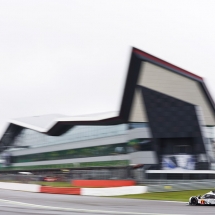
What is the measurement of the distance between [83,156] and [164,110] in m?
17.7

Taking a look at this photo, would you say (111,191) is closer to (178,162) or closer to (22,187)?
(22,187)

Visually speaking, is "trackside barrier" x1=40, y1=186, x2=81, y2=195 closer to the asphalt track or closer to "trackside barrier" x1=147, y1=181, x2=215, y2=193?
"trackside barrier" x1=147, y1=181, x2=215, y2=193

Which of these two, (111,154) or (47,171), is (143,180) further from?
(47,171)

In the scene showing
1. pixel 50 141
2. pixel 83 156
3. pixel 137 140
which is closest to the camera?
pixel 137 140

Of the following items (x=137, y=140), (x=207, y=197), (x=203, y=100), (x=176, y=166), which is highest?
(x=203, y=100)

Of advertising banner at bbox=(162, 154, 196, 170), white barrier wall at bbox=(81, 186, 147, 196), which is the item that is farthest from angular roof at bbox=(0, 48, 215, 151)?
white barrier wall at bbox=(81, 186, 147, 196)

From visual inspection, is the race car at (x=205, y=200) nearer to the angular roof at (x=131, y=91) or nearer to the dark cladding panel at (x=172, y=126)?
the dark cladding panel at (x=172, y=126)

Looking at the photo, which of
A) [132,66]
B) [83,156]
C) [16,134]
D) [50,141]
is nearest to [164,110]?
[132,66]

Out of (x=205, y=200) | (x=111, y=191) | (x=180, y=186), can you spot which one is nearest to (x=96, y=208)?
(x=205, y=200)

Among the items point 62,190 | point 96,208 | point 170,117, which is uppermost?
point 170,117

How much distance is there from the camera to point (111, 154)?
221ft

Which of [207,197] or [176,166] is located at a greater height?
[176,166]

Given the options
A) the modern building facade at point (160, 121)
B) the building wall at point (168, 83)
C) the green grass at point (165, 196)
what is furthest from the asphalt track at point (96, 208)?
the building wall at point (168, 83)

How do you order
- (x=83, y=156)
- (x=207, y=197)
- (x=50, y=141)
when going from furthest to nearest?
1. (x=50, y=141)
2. (x=83, y=156)
3. (x=207, y=197)
